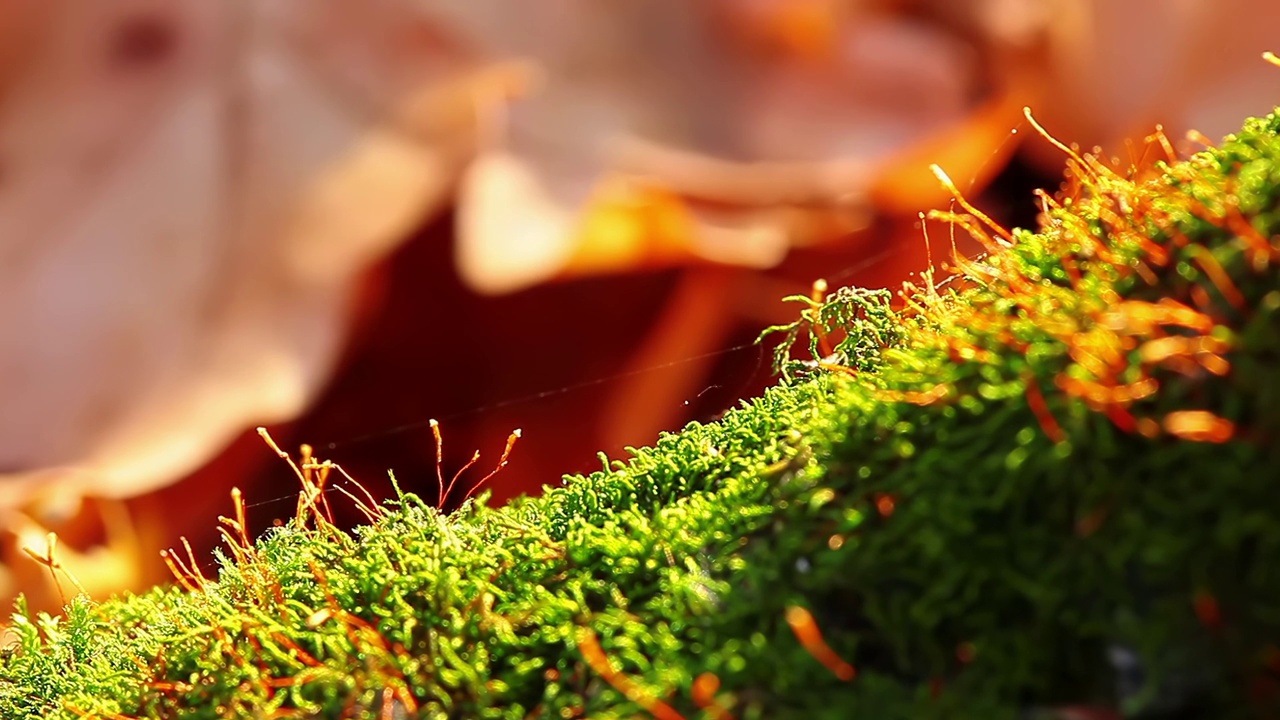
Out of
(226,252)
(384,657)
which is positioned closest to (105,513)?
(226,252)

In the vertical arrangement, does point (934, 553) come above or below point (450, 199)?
Answer: below

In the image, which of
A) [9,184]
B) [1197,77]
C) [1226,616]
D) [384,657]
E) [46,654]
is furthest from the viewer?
[1197,77]

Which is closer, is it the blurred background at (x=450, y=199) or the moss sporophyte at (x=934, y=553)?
the moss sporophyte at (x=934, y=553)

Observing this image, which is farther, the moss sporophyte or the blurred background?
the blurred background

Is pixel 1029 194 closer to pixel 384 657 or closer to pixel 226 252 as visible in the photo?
pixel 226 252
